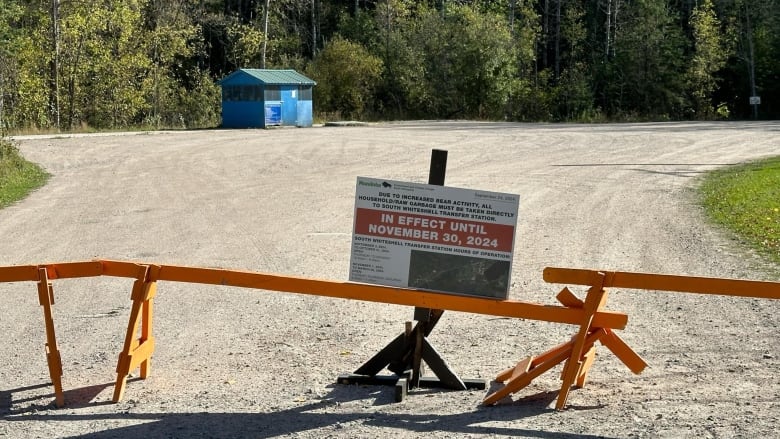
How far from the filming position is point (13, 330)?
8773 millimetres

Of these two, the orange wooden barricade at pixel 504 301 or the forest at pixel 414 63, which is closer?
the orange wooden barricade at pixel 504 301

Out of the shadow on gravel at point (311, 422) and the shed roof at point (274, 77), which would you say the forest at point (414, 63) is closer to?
the shed roof at point (274, 77)

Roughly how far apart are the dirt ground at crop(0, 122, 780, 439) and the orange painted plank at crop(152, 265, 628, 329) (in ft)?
1.78

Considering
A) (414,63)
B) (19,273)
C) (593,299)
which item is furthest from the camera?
(414,63)

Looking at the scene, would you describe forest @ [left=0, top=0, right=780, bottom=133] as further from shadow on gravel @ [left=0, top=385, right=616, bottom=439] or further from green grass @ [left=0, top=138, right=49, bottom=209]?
shadow on gravel @ [left=0, top=385, right=616, bottom=439]

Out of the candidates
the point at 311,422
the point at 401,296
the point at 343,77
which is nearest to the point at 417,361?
the point at 401,296

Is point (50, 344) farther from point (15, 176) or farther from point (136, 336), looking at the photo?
point (15, 176)

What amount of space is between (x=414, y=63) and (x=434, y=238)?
56.2 metres

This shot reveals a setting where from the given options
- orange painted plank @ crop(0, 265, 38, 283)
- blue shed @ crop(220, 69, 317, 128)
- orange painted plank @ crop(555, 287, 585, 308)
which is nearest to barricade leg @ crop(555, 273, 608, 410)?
orange painted plank @ crop(555, 287, 585, 308)

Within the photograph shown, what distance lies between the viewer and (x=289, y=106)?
154 feet

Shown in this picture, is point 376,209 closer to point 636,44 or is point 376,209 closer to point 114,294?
point 114,294

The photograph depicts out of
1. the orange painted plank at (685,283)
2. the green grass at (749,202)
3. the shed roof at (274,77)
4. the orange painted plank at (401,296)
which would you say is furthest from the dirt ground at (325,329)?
the shed roof at (274,77)

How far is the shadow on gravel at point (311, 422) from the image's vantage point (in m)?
Result: 5.89

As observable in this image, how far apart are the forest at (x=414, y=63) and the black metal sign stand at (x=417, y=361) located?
43.3 metres
